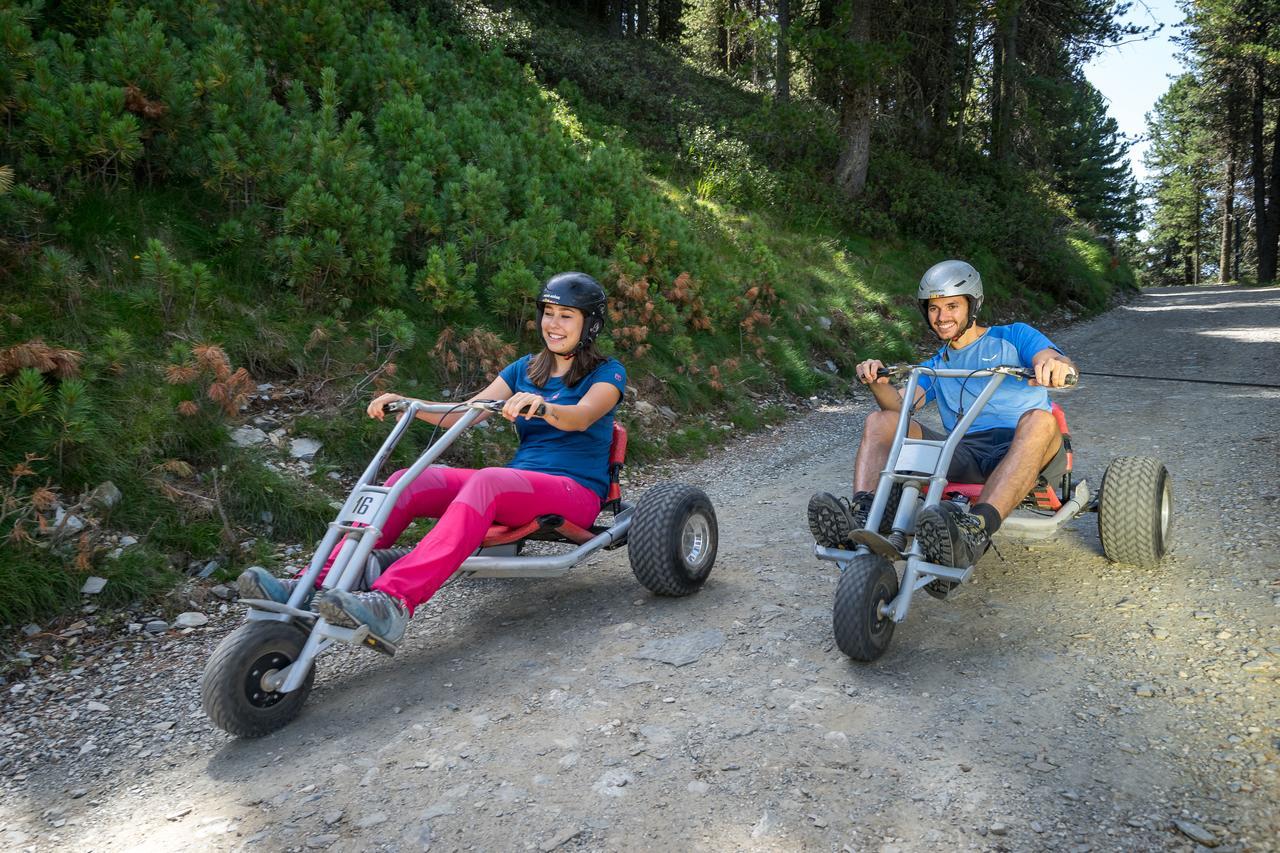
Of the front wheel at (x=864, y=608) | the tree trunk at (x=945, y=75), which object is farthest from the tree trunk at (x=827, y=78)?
the front wheel at (x=864, y=608)

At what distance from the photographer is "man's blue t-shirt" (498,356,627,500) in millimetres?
4523

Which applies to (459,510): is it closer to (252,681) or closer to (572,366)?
(252,681)

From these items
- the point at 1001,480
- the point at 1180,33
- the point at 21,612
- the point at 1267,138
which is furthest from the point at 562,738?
the point at 1267,138

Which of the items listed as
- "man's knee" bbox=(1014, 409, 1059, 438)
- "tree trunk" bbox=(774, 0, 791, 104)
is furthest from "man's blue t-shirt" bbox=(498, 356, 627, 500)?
"tree trunk" bbox=(774, 0, 791, 104)

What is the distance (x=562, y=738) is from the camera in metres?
3.22

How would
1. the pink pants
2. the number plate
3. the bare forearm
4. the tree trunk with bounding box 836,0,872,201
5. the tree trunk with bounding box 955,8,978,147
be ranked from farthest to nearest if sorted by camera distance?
the tree trunk with bounding box 955,8,978,147, the tree trunk with bounding box 836,0,872,201, the bare forearm, the number plate, the pink pants

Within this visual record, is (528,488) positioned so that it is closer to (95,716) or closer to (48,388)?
(95,716)

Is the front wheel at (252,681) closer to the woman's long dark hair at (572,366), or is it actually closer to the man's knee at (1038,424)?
the woman's long dark hair at (572,366)

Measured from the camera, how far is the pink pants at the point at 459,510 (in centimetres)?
356

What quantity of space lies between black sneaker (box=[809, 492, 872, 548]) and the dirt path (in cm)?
44

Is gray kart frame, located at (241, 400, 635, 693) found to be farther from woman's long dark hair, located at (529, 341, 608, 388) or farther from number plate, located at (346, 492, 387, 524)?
woman's long dark hair, located at (529, 341, 608, 388)

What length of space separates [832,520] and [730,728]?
115 centimetres

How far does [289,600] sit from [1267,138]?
138 ft

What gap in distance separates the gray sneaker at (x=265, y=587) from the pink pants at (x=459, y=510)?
206mm
